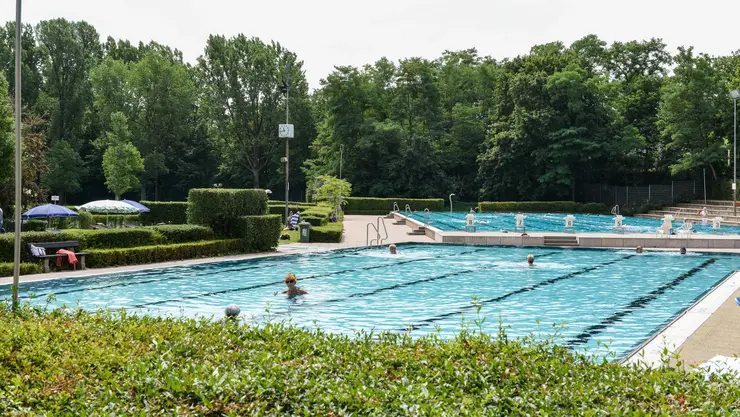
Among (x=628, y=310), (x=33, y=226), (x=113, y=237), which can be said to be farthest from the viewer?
(x=33, y=226)

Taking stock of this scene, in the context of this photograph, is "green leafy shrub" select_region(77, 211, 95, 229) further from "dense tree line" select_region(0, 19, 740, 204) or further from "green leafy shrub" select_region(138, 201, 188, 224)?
"dense tree line" select_region(0, 19, 740, 204)

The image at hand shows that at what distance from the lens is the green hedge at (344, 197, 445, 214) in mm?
55219

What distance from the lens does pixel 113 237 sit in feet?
63.8

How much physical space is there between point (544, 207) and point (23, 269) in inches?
1691

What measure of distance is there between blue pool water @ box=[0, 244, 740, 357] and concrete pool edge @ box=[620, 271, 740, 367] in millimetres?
532

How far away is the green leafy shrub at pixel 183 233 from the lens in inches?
836

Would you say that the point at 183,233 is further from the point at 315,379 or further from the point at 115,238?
the point at 315,379

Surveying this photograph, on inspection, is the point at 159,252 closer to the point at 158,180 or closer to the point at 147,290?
the point at 147,290

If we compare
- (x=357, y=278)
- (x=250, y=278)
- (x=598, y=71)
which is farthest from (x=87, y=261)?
(x=598, y=71)

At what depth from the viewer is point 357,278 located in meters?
17.8

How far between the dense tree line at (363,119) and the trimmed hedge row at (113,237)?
1475 inches

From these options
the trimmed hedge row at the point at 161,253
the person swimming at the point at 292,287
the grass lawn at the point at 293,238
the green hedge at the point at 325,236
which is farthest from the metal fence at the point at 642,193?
the person swimming at the point at 292,287

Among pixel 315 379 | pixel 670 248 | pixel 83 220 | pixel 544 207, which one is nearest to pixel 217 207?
pixel 83 220

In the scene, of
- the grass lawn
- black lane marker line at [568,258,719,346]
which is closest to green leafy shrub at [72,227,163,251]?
the grass lawn
